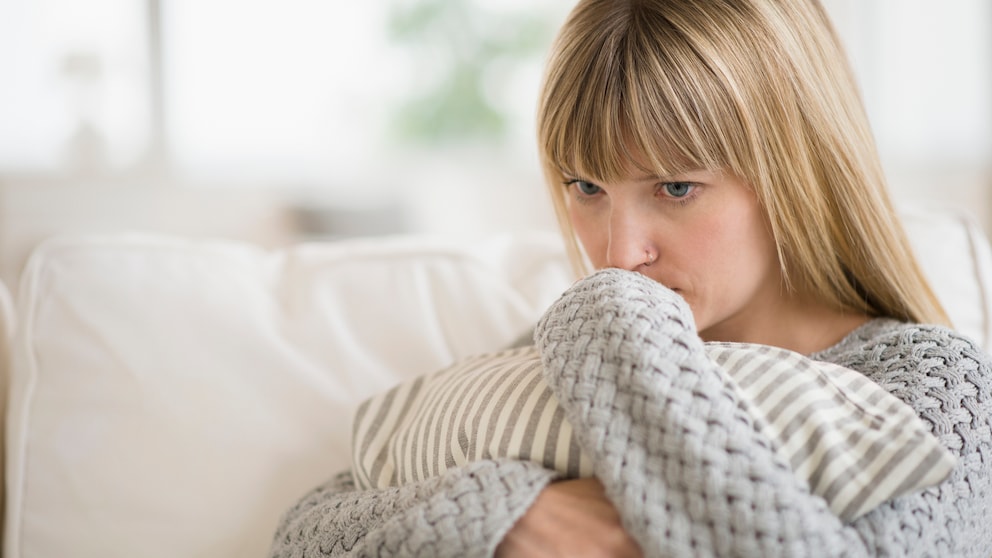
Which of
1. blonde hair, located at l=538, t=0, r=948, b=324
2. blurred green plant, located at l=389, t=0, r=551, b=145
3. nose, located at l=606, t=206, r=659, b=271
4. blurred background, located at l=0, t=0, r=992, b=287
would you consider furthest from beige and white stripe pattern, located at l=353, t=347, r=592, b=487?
blurred green plant, located at l=389, t=0, r=551, b=145

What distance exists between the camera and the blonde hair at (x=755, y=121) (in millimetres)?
803

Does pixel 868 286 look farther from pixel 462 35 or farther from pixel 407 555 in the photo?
pixel 462 35

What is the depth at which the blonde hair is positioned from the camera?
2.63 ft

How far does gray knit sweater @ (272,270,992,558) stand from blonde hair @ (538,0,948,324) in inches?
7.7

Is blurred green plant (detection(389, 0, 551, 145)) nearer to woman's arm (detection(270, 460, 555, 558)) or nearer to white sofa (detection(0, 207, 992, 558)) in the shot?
white sofa (detection(0, 207, 992, 558))

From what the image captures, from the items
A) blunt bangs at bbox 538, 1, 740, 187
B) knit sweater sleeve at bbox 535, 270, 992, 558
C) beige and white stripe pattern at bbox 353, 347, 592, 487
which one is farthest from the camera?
blunt bangs at bbox 538, 1, 740, 187

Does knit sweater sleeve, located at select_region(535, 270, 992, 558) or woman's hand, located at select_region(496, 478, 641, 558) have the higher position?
knit sweater sleeve, located at select_region(535, 270, 992, 558)

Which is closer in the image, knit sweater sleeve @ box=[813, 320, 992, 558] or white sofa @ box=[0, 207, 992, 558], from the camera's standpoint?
knit sweater sleeve @ box=[813, 320, 992, 558]

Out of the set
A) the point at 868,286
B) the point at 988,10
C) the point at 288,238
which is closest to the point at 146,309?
the point at 868,286

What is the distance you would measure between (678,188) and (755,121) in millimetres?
104

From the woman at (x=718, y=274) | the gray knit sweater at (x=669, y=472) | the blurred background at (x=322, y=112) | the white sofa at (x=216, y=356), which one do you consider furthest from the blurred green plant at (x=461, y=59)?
the gray knit sweater at (x=669, y=472)

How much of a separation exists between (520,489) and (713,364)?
6.6 inches

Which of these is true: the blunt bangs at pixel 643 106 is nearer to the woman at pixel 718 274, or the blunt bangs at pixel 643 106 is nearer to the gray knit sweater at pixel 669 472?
the woman at pixel 718 274

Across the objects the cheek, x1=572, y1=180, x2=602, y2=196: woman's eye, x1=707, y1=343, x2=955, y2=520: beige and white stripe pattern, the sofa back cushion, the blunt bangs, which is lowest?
the sofa back cushion
